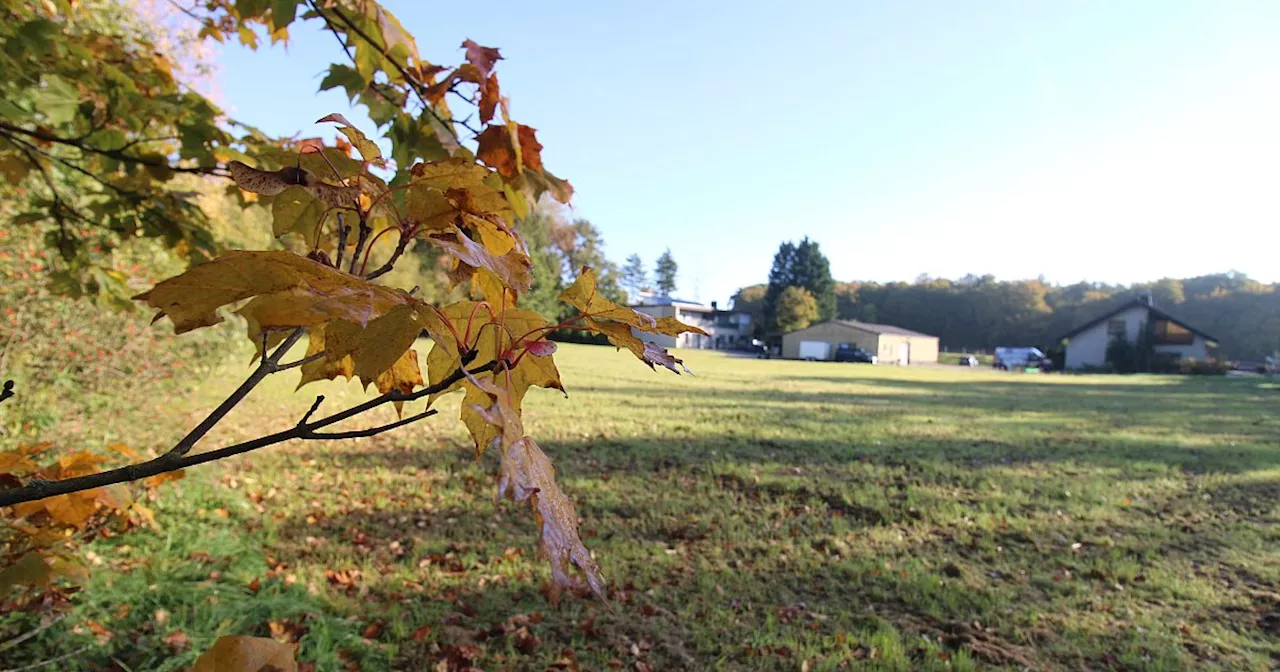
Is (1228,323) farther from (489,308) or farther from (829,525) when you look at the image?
(489,308)

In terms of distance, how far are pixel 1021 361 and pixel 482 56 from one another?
39.8m

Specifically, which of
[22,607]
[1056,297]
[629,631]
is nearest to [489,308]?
[22,607]

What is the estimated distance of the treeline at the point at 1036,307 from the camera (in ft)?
157

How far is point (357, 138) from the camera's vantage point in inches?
25.8

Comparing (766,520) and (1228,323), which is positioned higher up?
(1228,323)

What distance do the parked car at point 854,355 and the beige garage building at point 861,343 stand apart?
1.70 m

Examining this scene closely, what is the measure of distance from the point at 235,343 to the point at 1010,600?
9036 mm

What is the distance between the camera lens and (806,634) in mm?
2549

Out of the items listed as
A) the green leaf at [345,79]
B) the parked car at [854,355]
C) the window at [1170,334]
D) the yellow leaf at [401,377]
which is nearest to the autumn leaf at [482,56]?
the green leaf at [345,79]

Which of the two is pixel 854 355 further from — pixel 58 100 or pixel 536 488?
pixel 536 488

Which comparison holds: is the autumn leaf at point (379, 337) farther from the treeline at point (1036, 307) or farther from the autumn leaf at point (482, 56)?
the treeline at point (1036, 307)

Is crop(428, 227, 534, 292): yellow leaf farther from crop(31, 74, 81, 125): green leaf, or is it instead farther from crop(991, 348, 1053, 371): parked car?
crop(991, 348, 1053, 371): parked car

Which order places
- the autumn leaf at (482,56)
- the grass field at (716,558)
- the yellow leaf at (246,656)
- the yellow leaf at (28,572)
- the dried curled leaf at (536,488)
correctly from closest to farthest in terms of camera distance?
1. the dried curled leaf at (536,488)
2. the yellow leaf at (246,656)
3. the yellow leaf at (28,572)
4. the autumn leaf at (482,56)
5. the grass field at (716,558)

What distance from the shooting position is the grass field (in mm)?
2389
